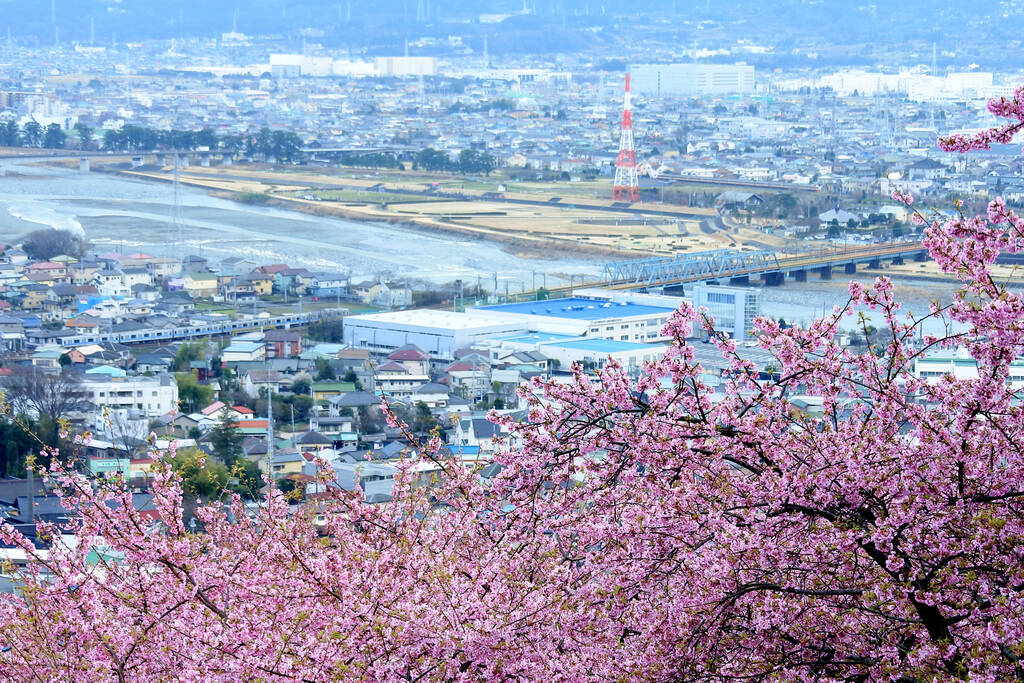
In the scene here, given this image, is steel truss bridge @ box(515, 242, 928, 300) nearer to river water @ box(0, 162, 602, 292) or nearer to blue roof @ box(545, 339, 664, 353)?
river water @ box(0, 162, 602, 292)

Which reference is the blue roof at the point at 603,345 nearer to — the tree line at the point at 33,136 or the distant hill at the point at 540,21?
the tree line at the point at 33,136

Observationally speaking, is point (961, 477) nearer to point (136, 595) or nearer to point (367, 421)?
point (136, 595)

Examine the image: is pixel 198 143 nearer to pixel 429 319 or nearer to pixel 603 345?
→ pixel 429 319

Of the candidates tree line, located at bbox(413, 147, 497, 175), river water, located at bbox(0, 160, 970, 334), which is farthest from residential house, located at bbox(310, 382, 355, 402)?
tree line, located at bbox(413, 147, 497, 175)

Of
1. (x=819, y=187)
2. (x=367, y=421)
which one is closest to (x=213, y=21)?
(x=819, y=187)

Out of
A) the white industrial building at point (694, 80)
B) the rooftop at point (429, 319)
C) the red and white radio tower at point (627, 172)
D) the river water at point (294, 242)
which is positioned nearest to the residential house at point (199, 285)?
the river water at point (294, 242)

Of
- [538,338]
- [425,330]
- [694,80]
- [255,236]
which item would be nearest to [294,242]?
[255,236]
